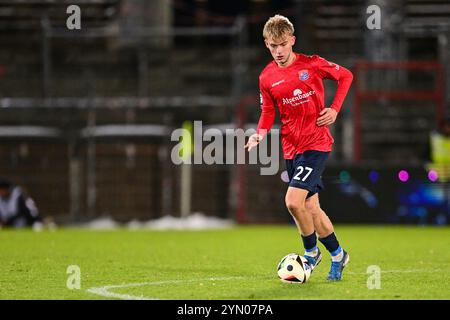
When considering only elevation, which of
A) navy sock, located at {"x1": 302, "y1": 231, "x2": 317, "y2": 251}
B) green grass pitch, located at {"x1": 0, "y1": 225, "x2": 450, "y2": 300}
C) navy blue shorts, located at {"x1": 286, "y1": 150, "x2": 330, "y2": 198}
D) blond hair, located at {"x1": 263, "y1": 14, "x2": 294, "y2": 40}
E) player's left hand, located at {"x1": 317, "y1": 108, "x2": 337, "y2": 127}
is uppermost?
blond hair, located at {"x1": 263, "y1": 14, "x2": 294, "y2": 40}

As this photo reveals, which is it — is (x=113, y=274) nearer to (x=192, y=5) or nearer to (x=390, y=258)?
(x=390, y=258)

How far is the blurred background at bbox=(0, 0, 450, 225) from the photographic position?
20.0 metres

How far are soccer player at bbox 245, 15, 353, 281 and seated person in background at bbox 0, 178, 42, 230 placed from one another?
11504 mm

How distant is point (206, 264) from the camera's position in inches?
447

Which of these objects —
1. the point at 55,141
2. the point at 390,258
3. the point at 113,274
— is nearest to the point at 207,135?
the point at 55,141

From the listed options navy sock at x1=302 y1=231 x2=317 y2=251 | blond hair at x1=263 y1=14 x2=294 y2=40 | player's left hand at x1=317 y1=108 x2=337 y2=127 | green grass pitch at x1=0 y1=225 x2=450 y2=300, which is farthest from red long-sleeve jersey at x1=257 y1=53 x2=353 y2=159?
green grass pitch at x1=0 y1=225 x2=450 y2=300

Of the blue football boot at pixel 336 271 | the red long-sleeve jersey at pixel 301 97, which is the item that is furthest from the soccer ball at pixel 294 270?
the red long-sleeve jersey at pixel 301 97

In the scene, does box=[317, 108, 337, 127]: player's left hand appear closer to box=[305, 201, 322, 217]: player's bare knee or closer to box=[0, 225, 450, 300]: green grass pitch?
box=[305, 201, 322, 217]: player's bare knee

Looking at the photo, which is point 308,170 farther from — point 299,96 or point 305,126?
point 299,96

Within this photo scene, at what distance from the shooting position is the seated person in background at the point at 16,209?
2006 centimetres

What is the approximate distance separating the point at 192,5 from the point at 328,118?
17247 mm

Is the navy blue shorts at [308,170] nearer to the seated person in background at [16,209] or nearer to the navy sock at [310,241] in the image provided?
the navy sock at [310,241]

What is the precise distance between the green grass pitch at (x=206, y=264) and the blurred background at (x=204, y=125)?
1548 millimetres

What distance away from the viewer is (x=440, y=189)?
1980 centimetres
